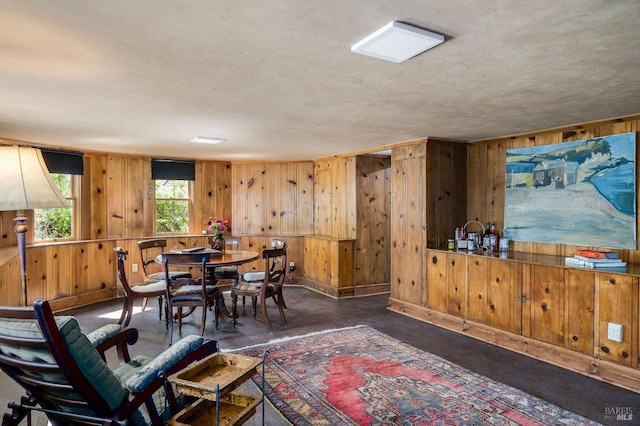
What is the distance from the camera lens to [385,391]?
9.64 ft

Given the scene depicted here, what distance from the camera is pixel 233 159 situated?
691 cm

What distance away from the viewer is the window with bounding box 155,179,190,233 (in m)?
6.70

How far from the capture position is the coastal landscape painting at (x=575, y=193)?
3.66 meters

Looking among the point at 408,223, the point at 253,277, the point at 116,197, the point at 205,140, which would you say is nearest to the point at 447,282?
the point at 408,223

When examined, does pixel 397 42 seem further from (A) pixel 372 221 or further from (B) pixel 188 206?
(B) pixel 188 206

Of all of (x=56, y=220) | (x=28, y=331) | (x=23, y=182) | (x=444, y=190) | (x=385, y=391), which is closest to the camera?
(x=28, y=331)

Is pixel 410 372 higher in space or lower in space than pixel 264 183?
lower

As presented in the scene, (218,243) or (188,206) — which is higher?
(188,206)

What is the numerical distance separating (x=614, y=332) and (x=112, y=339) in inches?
146

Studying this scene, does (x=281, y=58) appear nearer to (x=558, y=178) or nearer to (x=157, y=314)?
(x=558, y=178)

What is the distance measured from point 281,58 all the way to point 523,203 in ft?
11.4

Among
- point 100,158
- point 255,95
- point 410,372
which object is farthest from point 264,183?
point 410,372

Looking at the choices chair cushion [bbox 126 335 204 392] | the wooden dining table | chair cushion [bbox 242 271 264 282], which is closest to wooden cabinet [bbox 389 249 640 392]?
chair cushion [bbox 242 271 264 282]

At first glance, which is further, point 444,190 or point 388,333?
point 444,190
